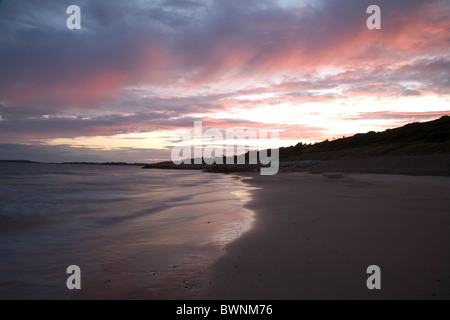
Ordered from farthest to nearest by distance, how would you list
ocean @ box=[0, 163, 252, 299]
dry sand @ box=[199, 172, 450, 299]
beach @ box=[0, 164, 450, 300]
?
ocean @ box=[0, 163, 252, 299], beach @ box=[0, 164, 450, 300], dry sand @ box=[199, 172, 450, 299]

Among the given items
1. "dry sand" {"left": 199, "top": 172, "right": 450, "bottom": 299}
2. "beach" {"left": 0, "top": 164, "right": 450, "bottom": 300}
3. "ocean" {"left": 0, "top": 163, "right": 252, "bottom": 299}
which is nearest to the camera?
"dry sand" {"left": 199, "top": 172, "right": 450, "bottom": 299}

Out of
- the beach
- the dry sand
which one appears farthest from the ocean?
the dry sand

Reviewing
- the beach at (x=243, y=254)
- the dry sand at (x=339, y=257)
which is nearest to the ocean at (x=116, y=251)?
the beach at (x=243, y=254)

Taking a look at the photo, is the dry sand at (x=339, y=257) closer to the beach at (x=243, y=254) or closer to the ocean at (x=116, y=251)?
the beach at (x=243, y=254)

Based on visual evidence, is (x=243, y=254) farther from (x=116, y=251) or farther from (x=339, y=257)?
(x=116, y=251)

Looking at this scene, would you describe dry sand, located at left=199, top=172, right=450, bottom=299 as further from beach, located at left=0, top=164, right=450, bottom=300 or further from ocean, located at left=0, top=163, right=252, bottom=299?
ocean, located at left=0, top=163, right=252, bottom=299

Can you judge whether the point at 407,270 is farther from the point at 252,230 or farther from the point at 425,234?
the point at 252,230

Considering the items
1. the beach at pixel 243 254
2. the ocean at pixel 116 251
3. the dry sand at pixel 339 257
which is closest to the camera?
the dry sand at pixel 339 257

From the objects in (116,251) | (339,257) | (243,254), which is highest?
(339,257)

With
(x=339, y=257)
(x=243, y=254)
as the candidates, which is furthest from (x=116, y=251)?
(x=339, y=257)

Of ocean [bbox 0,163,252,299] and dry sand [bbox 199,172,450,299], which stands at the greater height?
dry sand [bbox 199,172,450,299]

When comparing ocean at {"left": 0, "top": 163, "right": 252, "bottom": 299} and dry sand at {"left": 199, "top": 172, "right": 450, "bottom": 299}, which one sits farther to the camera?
ocean at {"left": 0, "top": 163, "right": 252, "bottom": 299}

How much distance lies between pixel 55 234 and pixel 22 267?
107 inches

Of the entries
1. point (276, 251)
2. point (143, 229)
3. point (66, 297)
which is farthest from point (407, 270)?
point (143, 229)
